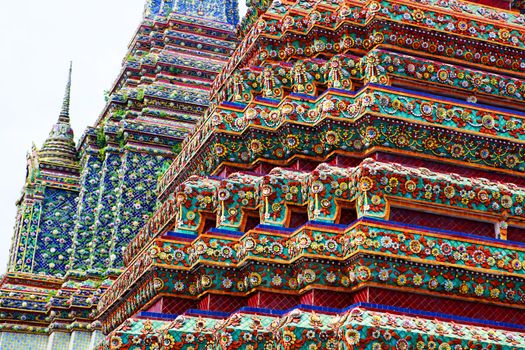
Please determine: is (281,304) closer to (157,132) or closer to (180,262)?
(180,262)

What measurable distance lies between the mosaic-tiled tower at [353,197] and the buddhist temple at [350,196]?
16mm

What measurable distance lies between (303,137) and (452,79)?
5.88ft

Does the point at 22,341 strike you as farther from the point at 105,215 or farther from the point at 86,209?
the point at 105,215

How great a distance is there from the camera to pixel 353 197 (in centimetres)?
920

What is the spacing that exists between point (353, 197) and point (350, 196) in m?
0.05

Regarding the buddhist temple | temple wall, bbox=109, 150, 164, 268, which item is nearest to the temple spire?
temple wall, bbox=109, 150, 164, 268

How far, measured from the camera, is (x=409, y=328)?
8094mm

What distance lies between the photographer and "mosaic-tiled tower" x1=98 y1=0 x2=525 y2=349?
865 cm

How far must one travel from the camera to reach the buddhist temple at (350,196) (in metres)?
8.66

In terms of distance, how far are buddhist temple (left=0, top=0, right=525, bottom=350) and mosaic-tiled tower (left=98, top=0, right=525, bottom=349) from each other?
2cm

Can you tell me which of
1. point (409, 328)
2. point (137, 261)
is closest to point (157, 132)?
point (137, 261)

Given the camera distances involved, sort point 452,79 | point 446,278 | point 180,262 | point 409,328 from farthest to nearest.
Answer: point 452,79 → point 180,262 → point 446,278 → point 409,328

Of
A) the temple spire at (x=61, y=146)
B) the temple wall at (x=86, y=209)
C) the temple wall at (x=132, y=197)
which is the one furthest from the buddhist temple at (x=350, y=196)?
the temple spire at (x=61, y=146)

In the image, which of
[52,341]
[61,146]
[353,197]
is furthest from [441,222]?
[61,146]
